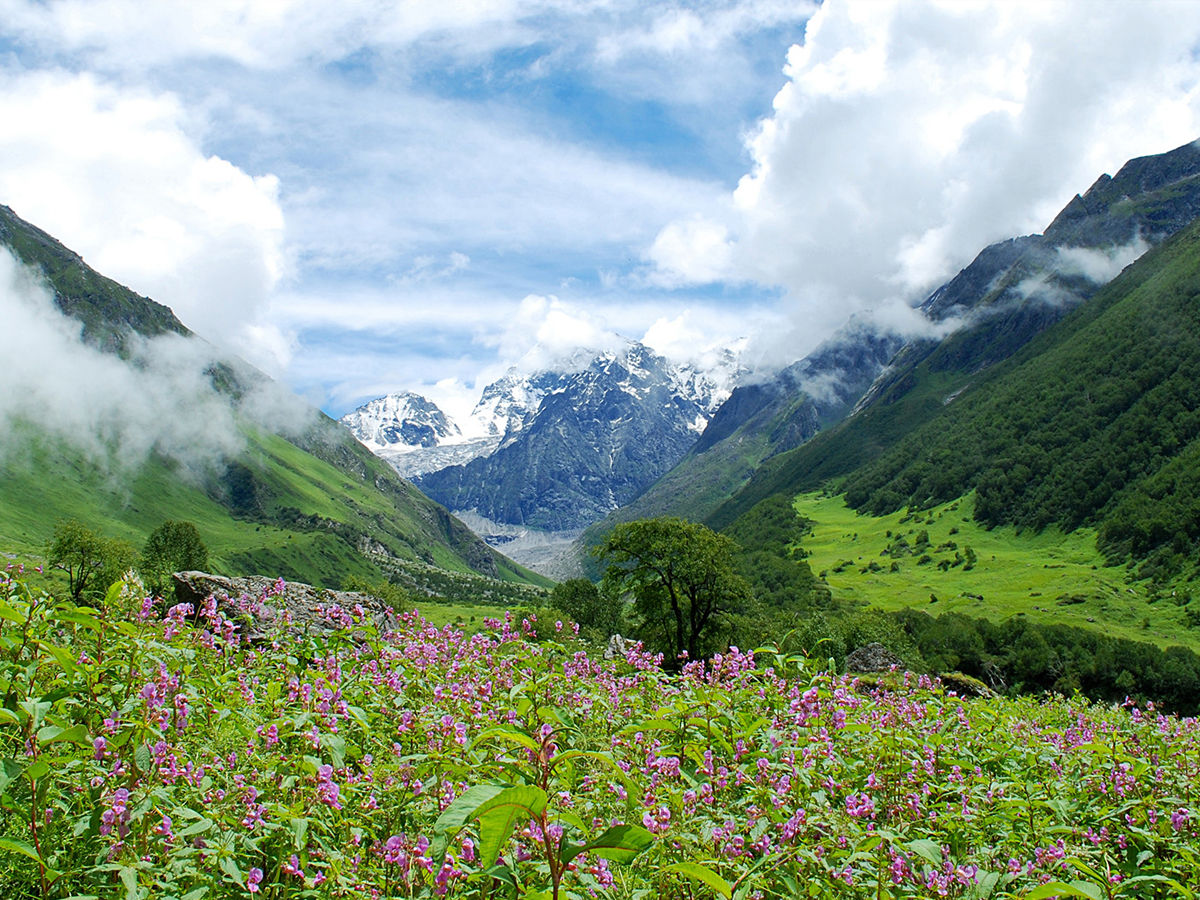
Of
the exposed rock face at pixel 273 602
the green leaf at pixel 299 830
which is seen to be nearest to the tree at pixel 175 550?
the exposed rock face at pixel 273 602

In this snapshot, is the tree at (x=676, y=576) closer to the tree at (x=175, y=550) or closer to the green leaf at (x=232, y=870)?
the green leaf at (x=232, y=870)

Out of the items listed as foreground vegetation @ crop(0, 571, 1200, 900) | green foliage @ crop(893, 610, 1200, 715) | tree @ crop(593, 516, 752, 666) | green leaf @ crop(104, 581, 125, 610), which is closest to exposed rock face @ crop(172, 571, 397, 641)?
foreground vegetation @ crop(0, 571, 1200, 900)

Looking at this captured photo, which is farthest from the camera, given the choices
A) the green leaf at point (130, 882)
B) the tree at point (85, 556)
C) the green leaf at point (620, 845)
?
the tree at point (85, 556)

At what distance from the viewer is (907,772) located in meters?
7.79

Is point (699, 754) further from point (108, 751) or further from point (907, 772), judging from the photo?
point (108, 751)

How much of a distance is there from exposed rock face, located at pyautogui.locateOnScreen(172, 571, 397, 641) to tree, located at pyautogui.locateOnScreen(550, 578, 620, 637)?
63231mm

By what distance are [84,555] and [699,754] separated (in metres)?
122

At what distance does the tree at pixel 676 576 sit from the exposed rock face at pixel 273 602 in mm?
29420

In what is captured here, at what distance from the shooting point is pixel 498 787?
3629 millimetres

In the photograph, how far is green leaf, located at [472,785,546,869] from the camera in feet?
9.53

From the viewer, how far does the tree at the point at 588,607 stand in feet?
308

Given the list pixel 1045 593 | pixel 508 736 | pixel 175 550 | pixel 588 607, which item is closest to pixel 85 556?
pixel 175 550

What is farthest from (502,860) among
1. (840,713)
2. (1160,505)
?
(1160,505)

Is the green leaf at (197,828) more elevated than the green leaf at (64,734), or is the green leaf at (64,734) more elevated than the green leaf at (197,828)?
the green leaf at (64,734)
